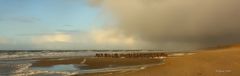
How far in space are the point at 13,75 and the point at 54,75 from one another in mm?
4186

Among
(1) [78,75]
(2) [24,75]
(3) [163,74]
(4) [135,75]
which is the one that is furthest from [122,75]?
(2) [24,75]

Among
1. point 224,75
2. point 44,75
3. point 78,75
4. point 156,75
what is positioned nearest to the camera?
point 224,75

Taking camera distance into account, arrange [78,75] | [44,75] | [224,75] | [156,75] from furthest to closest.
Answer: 1. [44,75]
2. [78,75]
3. [156,75]
4. [224,75]

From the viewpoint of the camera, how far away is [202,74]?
2677 cm

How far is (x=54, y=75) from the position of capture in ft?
115

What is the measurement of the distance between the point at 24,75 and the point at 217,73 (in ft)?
59.9

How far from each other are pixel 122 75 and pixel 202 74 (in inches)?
238

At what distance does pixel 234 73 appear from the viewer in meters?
26.3

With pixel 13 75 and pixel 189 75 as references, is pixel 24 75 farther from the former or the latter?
pixel 189 75

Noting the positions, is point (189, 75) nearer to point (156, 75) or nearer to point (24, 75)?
point (156, 75)

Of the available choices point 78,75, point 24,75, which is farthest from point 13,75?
point 78,75

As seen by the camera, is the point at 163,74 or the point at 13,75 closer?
the point at 163,74

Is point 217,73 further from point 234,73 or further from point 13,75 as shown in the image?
point 13,75

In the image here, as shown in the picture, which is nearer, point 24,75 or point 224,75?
point 224,75
